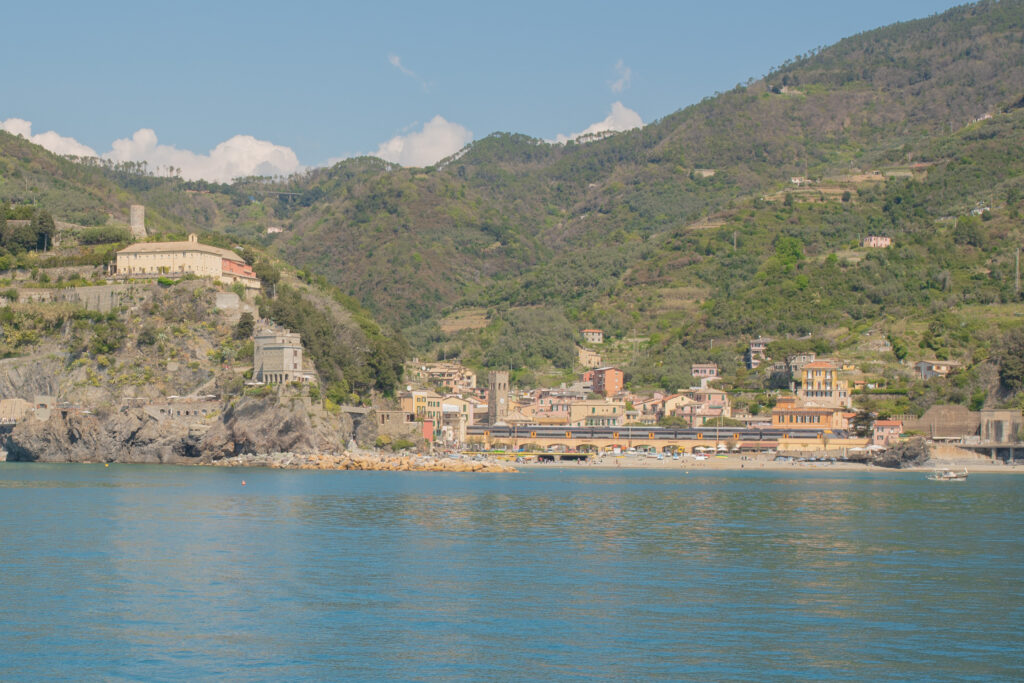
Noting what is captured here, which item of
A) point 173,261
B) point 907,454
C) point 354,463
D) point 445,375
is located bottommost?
point 354,463

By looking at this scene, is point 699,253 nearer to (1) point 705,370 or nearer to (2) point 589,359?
(2) point 589,359

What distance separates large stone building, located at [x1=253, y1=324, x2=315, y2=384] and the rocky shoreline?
4.82m

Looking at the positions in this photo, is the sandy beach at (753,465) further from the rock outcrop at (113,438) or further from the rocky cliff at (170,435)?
the rock outcrop at (113,438)

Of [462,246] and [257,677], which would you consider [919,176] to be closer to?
[462,246]

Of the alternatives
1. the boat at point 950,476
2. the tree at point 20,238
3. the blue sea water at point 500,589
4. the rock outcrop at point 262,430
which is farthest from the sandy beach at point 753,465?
the tree at point 20,238

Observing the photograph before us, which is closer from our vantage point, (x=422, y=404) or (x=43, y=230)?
(x=43, y=230)

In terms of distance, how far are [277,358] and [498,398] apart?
3135 centimetres

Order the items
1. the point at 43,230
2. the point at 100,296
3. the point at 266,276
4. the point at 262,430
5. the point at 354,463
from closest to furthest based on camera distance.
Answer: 1. the point at 262,430
2. the point at 354,463
3. the point at 100,296
4. the point at 43,230
5. the point at 266,276

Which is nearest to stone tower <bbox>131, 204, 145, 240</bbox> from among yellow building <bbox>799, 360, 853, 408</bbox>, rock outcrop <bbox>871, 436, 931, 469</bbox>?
yellow building <bbox>799, 360, 853, 408</bbox>

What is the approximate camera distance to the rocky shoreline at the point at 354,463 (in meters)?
71.3

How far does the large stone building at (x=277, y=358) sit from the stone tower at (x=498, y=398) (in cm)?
2856

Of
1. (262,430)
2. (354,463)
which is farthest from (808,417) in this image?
(262,430)

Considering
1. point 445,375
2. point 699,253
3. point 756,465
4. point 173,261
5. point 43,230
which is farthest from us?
point 699,253

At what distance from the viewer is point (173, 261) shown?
272 feet
